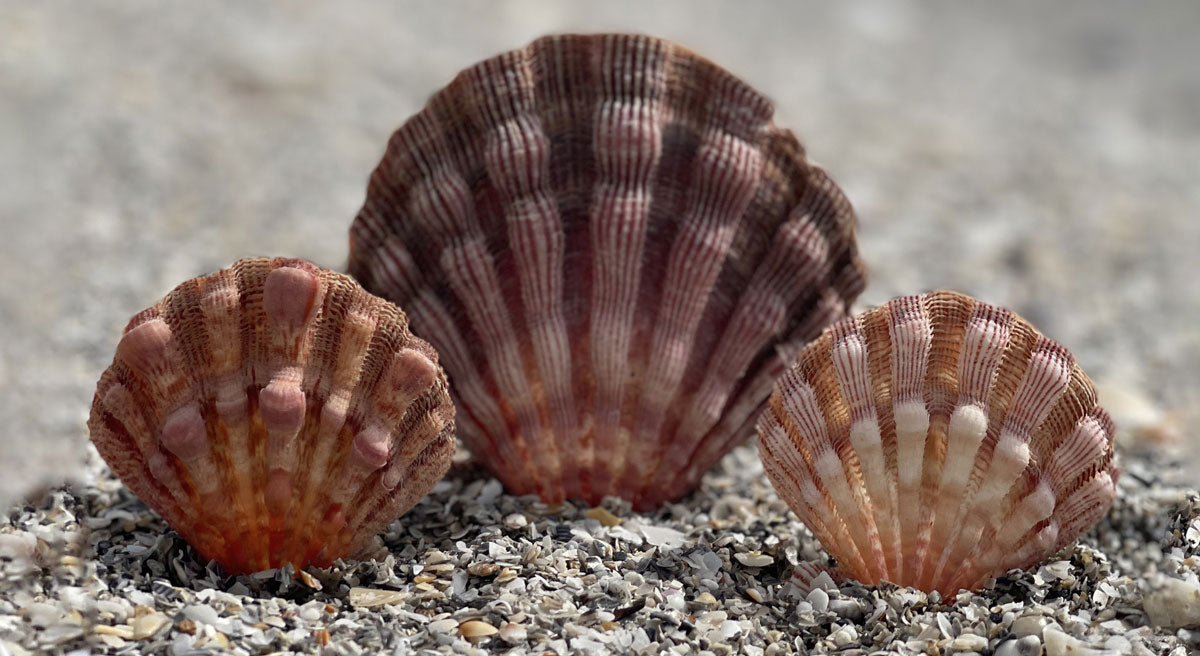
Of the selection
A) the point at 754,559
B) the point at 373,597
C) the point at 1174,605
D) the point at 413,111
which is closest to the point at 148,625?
the point at 373,597

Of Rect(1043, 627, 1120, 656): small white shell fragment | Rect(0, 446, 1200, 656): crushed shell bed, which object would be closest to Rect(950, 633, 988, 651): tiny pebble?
Rect(0, 446, 1200, 656): crushed shell bed

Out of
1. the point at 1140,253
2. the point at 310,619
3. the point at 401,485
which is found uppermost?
the point at 1140,253

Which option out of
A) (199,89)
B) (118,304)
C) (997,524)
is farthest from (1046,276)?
(199,89)

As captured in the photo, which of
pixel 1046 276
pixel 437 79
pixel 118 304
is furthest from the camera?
pixel 437 79

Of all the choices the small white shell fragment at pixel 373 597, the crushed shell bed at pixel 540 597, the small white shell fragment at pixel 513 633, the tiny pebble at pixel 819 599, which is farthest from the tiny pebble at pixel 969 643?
the small white shell fragment at pixel 373 597

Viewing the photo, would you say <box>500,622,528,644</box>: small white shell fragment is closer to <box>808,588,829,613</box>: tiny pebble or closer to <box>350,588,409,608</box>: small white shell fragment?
<box>350,588,409,608</box>: small white shell fragment

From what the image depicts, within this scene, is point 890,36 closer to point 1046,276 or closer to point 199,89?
point 1046,276

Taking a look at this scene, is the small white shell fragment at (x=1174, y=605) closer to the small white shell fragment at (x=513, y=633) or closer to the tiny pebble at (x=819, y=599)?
the tiny pebble at (x=819, y=599)

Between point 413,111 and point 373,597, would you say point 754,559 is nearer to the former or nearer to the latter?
point 373,597
